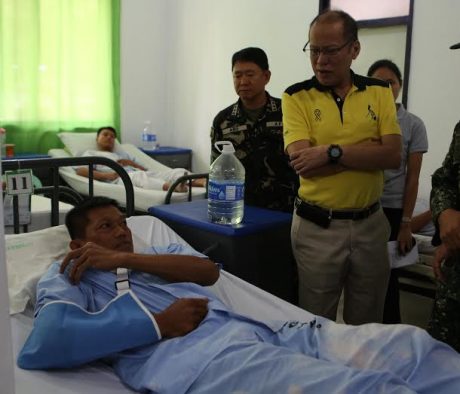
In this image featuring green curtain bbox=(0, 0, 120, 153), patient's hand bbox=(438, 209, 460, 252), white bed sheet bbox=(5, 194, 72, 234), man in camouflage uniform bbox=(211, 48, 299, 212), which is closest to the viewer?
patient's hand bbox=(438, 209, 460, 252)

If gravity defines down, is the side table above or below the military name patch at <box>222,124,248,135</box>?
below

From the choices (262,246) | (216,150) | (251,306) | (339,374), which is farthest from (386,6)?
(339,374)

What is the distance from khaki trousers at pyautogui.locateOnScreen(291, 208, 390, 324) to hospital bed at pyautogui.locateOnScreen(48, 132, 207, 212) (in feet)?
4.21

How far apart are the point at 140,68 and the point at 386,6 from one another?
3.01 m

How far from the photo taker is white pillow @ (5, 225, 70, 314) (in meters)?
1.63

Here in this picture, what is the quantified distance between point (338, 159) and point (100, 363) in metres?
1.02

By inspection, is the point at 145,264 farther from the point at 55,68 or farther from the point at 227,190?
the point at 55,68

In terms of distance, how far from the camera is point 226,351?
4.20ft

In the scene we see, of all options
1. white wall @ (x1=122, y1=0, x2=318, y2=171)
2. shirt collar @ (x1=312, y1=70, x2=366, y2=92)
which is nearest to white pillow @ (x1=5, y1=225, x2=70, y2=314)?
shirt collar @ (x1=312, y1=70, x2=366, y2=92)

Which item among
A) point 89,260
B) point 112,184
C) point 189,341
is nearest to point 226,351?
point 189,341

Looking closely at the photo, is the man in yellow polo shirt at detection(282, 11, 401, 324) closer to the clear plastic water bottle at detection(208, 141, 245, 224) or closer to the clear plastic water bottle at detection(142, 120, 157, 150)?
the clear plastic water bottle at detection(208, 141, 245, 224)

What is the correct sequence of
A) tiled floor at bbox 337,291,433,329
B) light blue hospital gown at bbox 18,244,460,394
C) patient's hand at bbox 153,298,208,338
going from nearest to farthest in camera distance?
light blue hospital gown at bbox 18,244,460,394, patient's hand at bbox 153,298,208,338, tiled floor at bbox 337,291,433,329

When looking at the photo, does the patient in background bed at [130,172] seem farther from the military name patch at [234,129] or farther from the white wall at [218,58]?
the military name patch at [234,129]

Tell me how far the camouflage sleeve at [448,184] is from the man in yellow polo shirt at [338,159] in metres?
0.21
